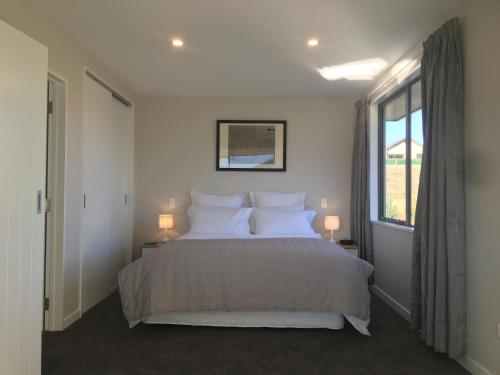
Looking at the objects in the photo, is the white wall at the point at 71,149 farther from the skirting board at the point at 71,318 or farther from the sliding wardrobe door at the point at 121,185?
the sliding wardrobe door at the point at 121,185

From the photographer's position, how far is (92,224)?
11.5 feet

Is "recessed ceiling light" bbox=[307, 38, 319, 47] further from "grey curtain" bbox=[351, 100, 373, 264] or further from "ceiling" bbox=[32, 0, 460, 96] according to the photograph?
"grey curtain" bbox=[351, 100, 373, 264]

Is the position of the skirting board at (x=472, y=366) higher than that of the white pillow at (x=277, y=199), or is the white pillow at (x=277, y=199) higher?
the white pillow at (x=277, y=199)

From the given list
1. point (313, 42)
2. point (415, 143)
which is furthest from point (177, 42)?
point (415, 143)

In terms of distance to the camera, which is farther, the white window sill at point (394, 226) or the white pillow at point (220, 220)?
the white pillow at point (220, 220)

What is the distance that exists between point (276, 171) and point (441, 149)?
102 inches

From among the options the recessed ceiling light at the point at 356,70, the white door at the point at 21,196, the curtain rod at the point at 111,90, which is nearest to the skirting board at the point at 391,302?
the recessed ceiling light at the point at 356,70

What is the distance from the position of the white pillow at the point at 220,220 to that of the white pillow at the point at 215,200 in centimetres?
21

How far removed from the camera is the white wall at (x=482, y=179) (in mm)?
2041

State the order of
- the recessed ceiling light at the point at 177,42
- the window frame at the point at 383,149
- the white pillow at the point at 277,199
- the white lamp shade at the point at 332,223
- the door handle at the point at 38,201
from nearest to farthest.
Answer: the door handle at the point at 38,201, the recessed ceiling light at the point at 177,42, the window frame at the point at 383,149, the white lamp shade at the point at 332,223, the white pillow at the point at 277,199

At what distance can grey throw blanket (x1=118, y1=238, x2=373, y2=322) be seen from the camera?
2738mm

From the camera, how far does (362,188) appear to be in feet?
13.9

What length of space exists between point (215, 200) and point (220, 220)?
0.47 metres

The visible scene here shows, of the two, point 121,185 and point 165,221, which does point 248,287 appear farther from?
point 121,185
